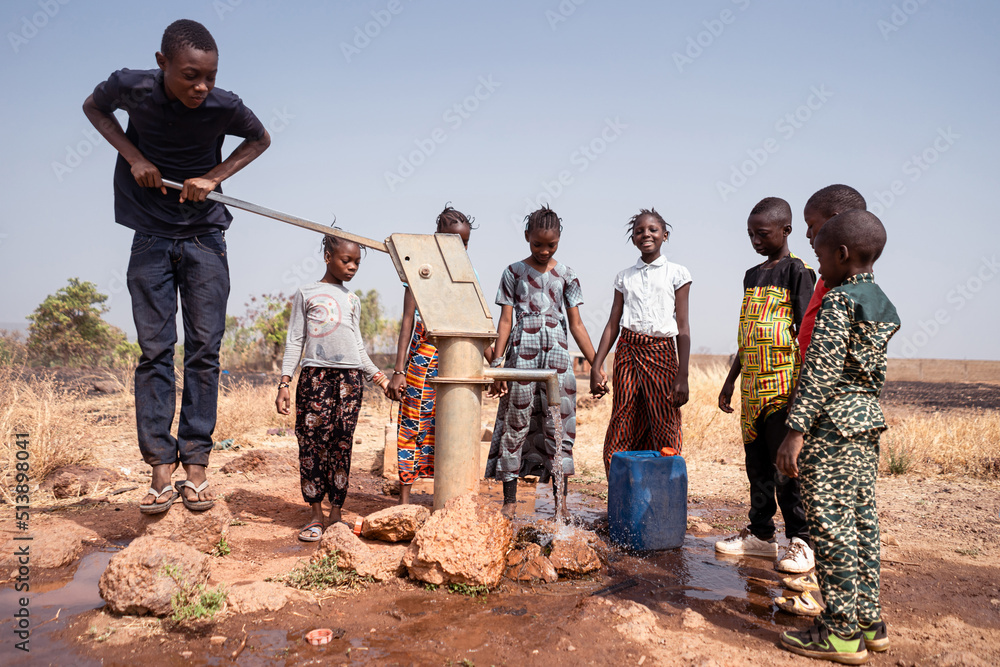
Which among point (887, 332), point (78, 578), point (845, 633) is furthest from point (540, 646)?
point (78, 578)

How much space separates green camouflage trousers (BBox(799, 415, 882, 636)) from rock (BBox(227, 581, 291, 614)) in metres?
2.09

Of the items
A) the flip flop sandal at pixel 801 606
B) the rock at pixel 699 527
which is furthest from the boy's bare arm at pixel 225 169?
the rock at pixel 699 527

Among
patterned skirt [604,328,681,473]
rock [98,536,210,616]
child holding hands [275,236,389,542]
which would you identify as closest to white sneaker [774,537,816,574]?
patterned skirt [604,328,681,473]

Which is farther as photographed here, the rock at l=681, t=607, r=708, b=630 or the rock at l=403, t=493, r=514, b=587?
the rock at l=403, t=493, r=514, b=587

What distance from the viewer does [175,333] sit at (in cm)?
319

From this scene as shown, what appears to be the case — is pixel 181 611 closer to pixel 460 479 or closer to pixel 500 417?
pixel 460 479

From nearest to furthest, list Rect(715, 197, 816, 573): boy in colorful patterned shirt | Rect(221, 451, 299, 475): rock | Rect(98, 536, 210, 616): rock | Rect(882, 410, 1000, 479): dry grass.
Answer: Rect(98, 536, 210, 616): rock → Rect(715, 197, 816, 573): boy in colorful patterned shirt → Rect(221, 451, 299, 475): rock → Rect(882, 410, 1000, 479): dry grass

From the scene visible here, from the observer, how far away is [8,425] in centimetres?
488

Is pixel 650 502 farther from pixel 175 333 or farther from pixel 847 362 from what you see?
pixel 175 333

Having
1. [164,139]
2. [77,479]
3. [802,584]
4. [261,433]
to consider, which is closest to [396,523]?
[802,584]

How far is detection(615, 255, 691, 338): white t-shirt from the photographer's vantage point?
4.04m

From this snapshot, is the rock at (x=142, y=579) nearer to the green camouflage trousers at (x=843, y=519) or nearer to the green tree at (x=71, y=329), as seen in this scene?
the green camouflage trousers at (x=843, y=519)

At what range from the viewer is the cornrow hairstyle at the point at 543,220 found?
3.97 meters

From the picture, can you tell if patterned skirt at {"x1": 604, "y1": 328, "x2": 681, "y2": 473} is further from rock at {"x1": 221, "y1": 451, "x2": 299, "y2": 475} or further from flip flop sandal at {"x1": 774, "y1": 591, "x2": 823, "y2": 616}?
rock at {"x1": 221, "y1": 451, "x2": 299, "y2": 475}
